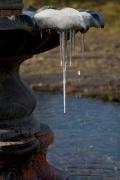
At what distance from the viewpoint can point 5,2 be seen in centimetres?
557

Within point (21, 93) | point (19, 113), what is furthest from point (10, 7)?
point (19, 113)

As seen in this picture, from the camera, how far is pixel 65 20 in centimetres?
529

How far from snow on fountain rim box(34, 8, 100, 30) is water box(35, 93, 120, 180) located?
59.9 inches

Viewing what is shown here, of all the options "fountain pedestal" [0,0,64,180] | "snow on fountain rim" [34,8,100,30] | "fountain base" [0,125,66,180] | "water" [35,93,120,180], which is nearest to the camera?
"snow on fountain rim" [34,8,100,30]

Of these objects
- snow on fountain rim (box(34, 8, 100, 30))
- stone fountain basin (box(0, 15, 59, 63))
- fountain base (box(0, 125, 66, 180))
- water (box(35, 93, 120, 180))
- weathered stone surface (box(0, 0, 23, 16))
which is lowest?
water (box(35, 93, 120, 180))

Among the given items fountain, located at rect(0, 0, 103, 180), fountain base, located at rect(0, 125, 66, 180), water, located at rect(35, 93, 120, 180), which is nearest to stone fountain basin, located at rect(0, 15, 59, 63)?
fountain, located at rect(0, 0, 103, 180)

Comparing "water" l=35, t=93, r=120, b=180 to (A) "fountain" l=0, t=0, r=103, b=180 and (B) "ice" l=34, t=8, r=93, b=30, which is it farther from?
(B) "ice" l=34, t=8, r=93, b=30

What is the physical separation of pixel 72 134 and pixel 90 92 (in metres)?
2.49

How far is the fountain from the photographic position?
5367mm

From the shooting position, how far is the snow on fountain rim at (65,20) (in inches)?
208

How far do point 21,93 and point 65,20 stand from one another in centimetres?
79

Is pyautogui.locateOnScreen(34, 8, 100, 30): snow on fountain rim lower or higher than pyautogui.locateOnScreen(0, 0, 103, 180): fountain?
higher

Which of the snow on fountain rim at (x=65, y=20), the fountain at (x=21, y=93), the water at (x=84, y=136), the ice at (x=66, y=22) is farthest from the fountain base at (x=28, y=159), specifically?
the snow on fountain rim at (x=65, y=20)

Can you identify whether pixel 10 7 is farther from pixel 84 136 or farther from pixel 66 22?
pixel 84 136
